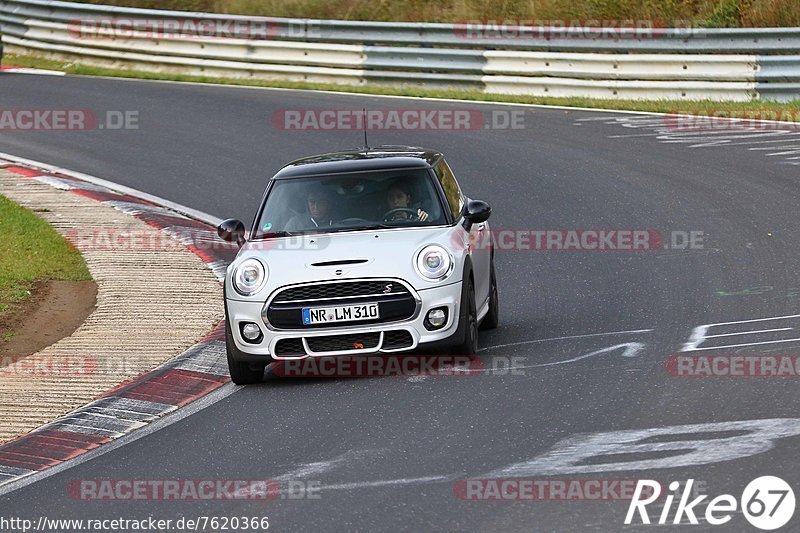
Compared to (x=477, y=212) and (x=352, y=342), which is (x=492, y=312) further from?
(x=352, y=342)

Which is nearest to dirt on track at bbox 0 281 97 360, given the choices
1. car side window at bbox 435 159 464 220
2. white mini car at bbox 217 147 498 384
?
white mini car at bbox 217 147 498 384

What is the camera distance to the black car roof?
11.2m

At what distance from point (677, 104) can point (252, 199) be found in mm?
7594

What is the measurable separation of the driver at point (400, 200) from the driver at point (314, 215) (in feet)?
1.53

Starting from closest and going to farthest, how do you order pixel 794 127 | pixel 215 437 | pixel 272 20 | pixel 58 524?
pixel 58 524, pixel 215 437, pixel 794 127, pixel 272 20

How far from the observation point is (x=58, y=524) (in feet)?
24.2

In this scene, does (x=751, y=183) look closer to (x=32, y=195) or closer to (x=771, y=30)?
(x=771, y=30)

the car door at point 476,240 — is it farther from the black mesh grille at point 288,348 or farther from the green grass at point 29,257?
the green grass at point 29,257

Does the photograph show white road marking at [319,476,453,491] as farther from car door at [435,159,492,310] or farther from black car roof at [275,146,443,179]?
black car roof at [275,146,443,179]

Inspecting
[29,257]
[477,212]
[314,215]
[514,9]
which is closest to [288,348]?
[314,215]

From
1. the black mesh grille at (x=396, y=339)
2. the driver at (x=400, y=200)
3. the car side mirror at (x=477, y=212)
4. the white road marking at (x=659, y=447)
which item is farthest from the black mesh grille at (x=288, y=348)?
the white road marking at (x=659, y=447)

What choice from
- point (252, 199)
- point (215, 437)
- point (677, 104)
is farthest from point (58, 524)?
point (677, 104)

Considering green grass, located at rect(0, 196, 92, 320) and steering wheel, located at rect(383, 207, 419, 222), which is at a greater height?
steering wheel, located at rect(383, 207, 419, 222)

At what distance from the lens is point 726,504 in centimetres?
666
